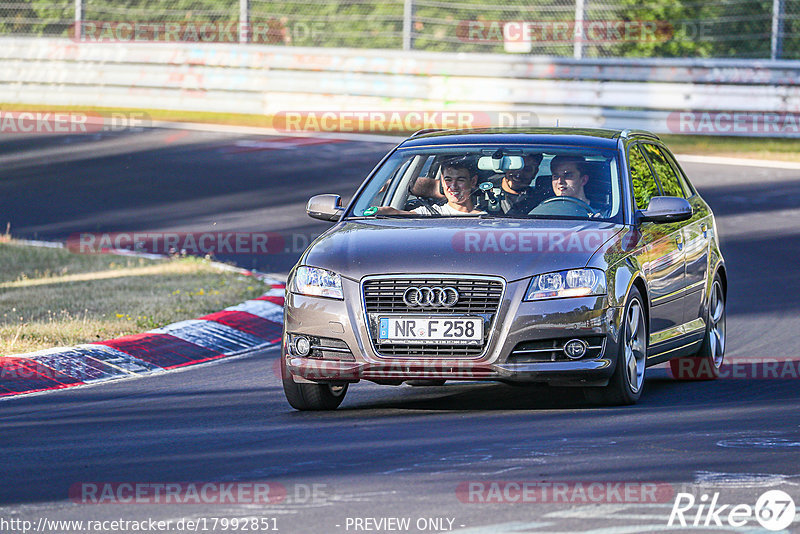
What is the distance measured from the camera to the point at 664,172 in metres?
10.0

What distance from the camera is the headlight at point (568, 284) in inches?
305

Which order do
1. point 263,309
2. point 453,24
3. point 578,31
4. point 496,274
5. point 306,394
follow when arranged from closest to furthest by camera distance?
point 496,274, point 306,394, point 263,309, point 578,31, point 453,24

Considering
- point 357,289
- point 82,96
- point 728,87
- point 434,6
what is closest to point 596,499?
point 357,289

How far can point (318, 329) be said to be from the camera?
8.00 meters

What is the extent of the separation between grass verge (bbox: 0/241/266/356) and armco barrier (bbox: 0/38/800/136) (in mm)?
9695

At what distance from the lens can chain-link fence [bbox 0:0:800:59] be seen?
23422mm

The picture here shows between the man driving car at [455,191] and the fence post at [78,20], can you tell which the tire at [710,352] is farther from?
the fence post at [78,20]

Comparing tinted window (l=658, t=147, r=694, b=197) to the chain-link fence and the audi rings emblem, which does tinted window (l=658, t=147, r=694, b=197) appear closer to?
the audi rings emblem

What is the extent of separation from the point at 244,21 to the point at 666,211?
18.2 meters

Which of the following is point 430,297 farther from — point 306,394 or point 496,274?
point 306,394

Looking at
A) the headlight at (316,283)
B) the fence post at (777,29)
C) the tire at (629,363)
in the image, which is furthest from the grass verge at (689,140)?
the headlight at (316,283)

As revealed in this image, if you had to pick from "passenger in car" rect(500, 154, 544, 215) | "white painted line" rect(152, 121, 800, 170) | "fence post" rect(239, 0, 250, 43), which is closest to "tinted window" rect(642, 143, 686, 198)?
"passenger in car" rect(500, 154, 544, 215)

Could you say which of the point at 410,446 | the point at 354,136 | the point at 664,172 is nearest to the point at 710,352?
the point at 664,172

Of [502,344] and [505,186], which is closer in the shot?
[502,344]
